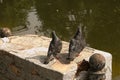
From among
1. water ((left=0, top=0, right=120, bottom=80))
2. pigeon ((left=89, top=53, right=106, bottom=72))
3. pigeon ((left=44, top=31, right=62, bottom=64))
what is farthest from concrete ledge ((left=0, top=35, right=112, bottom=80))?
water ((left=0, top=0, right=120, bottom=80))

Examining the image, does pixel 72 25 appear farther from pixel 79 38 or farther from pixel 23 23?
pixel 79 38

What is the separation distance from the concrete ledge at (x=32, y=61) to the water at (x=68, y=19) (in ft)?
10.9

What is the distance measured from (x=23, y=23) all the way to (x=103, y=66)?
7.10 m

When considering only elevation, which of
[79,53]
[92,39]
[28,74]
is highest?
[79,53]

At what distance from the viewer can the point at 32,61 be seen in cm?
532

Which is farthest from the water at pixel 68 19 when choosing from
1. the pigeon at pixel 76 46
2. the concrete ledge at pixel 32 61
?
the pigeon at pixel 76 46

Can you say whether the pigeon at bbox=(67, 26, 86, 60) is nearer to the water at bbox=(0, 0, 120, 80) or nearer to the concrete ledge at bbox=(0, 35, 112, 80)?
the concrete ledge at bbox=(0, 35, 112, 80)

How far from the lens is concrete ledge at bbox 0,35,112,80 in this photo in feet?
16.6

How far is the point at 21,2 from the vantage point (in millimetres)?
14414

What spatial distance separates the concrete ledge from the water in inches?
131

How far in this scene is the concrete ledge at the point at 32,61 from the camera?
5072 millimetres

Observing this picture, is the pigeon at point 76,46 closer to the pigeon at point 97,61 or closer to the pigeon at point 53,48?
the pigeon at point 53,48

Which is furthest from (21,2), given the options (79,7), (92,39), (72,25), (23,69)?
(23,69)

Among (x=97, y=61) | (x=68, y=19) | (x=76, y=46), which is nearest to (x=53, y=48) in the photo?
(x=76, y=46)
